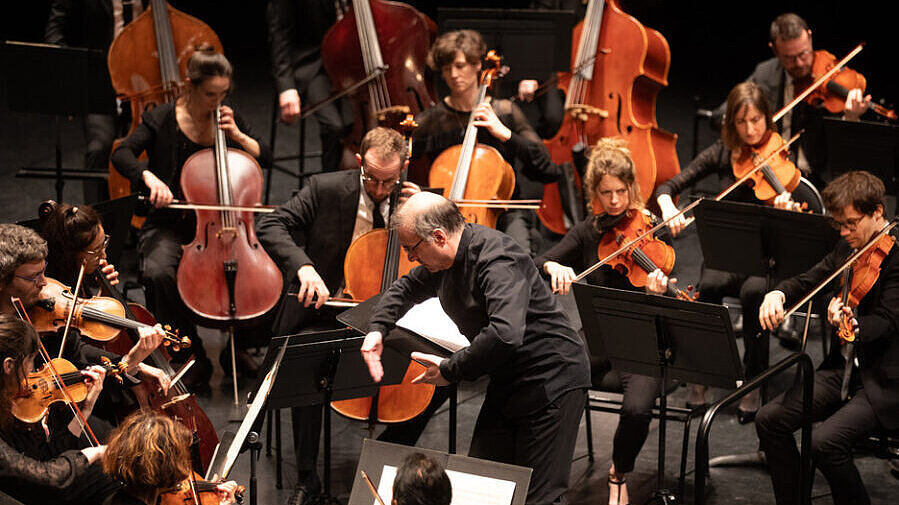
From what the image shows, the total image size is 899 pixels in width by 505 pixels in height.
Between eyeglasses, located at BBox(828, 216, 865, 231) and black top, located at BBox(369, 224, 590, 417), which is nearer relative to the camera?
black top, located at BBox(369, 224, 590, 417)

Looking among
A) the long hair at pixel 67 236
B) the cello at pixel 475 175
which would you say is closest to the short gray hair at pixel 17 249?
the long hair at pixel 67 236

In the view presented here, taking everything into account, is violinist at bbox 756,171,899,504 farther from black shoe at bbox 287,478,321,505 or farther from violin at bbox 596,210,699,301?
black shoe at bbox 287,478,321,505

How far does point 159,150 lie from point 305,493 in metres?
1.77

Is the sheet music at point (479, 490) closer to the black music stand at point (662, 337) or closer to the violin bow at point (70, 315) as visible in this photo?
the black music stand at point (662, 337)

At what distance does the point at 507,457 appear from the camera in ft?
11.0

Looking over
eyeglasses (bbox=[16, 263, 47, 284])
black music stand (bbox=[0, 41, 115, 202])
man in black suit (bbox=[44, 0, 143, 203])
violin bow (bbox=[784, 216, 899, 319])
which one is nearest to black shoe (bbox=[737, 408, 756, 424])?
violin bow (bbox=[784, 216, 899, 319])

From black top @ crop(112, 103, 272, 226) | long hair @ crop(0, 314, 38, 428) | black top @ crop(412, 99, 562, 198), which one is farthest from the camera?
black top @ crop(412, 99, 562, 198)

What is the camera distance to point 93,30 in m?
5.60

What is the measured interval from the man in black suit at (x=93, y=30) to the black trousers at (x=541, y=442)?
3100 millimetres

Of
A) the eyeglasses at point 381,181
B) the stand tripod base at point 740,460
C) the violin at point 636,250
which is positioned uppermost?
the eyeglasses at point 381,181

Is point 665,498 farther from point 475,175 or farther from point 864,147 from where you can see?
point 864,147

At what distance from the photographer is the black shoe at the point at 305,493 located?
3.85 metres

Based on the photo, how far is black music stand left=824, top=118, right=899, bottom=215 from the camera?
4.72 metres

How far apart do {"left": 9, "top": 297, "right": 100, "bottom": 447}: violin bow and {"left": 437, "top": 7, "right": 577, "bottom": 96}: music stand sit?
268cm
